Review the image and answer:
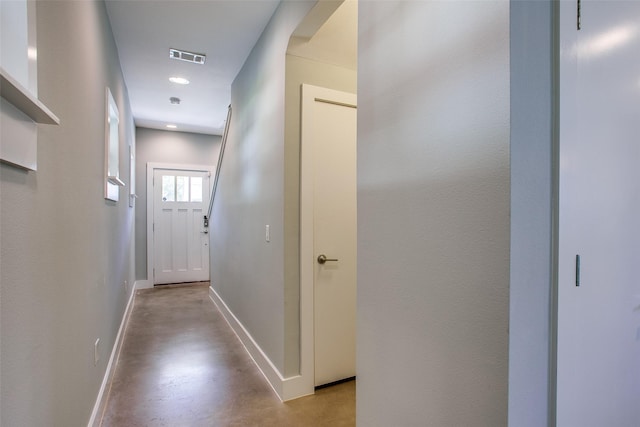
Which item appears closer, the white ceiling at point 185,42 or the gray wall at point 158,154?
the white ceiling at point 185,42

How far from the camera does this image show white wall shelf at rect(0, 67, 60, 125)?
2.08 feet

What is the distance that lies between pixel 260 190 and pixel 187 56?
1573 millimetres

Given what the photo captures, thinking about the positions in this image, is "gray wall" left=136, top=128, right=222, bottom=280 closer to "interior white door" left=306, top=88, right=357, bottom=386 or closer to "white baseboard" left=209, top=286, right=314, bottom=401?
"white baseboard" left=209, top=286, right=314, bottom=401

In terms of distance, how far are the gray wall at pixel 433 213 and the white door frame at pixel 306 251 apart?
0.92 meters

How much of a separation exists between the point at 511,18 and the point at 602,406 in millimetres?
1270

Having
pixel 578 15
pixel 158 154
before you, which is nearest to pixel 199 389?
pixel 578 15

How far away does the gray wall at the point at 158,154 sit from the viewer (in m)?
5.42

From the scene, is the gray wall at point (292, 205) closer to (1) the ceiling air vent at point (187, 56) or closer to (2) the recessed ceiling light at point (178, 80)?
(1) the ceiling air vent at point (187, 56)

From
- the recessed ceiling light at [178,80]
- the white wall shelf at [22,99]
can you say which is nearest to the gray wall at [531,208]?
the white wall shelf at [22,99]

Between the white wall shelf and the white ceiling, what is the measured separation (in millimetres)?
1825

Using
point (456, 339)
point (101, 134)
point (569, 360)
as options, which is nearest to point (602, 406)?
point (569, 360)

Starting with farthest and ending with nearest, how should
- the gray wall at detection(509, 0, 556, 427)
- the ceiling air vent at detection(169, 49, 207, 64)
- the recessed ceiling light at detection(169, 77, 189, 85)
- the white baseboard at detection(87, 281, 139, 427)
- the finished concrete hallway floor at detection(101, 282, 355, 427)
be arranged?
the recessed ceiling light at detection(169, 77, 189, 85), the ceiling air vent at detection(169, 49, 207, 64), the finished concrete hallway floor at detection(101, 282, 355, 427), the white baseboard at detection(87, 281, 139, 427), the gray wall at detection(509, 0, 556, 427)

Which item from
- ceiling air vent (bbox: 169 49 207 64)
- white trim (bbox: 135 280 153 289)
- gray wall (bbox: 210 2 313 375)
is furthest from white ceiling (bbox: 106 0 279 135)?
white trim (bbox: 135 280 153 289)

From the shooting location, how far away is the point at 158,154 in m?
5.57
